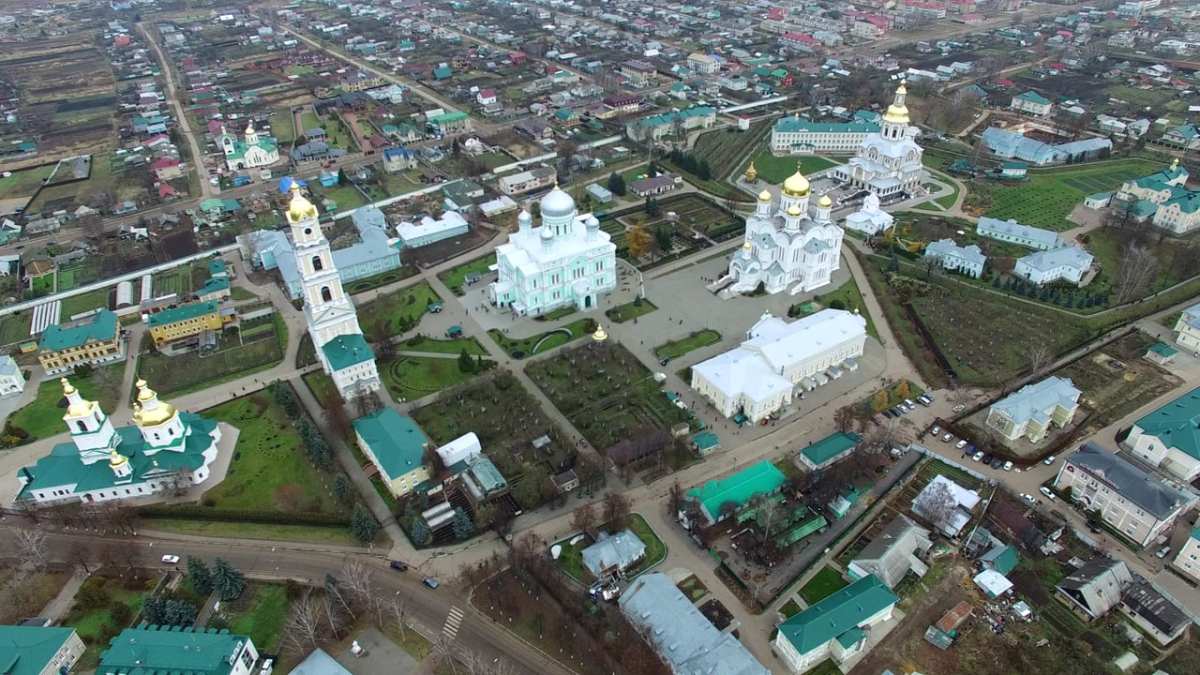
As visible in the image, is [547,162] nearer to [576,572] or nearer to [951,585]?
[576,572]

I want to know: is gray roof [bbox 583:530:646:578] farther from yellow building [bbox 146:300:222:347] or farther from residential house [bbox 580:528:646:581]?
yellow building [bbox 146:300:222:347]

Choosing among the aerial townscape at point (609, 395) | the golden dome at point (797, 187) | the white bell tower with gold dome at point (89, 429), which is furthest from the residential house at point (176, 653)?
the golden dome at point (797, 187)

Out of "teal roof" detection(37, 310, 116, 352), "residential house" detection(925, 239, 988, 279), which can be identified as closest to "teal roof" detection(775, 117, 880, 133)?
"residential house" detection(925, 239, 988, 279)

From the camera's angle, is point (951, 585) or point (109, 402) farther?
point (109, 402)

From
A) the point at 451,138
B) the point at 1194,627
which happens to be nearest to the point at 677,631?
the point at 1194,627

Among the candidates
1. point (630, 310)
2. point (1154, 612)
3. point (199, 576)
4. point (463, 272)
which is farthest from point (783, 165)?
point (199, 576)

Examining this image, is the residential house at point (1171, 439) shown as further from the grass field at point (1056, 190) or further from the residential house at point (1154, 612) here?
the grass field at point (1056, 190)

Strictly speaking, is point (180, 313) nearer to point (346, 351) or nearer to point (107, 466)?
point (107, 466)
